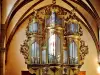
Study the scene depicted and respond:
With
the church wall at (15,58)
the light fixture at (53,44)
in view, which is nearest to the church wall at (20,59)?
the church wall at (15,58)

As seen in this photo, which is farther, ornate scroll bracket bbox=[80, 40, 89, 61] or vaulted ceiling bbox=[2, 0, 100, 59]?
vaulted ceiling bbox=[2, 0, 100, 59]

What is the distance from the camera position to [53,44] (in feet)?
66.5

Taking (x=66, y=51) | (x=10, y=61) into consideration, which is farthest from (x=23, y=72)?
(x=66, y=51)

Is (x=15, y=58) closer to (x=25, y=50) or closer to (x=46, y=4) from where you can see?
(x=25, y=50)

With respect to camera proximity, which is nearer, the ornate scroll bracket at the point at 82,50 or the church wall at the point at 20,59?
the ornate scroll bracket at the point at 82,50

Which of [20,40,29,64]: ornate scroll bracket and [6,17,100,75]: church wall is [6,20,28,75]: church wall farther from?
[20,40,29,64]: ornate scroll bracket

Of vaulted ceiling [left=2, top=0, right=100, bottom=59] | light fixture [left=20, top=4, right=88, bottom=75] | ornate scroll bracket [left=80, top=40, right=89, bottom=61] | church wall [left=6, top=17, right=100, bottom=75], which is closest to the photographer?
light fixture [left=20, top=4, right=88, bottom=75]

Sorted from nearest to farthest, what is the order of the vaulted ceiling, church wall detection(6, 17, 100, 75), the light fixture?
the light fixture → the vaulted ceiling → church wall detection(6, 17, 100, 75)

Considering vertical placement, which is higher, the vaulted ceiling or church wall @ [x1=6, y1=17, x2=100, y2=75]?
the vaulted ceiling

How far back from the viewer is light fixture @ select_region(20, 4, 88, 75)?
20188mm

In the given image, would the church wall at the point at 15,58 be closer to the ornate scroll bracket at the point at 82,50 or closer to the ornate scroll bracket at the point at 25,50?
the ornate scroll bracket at the point at 25,50

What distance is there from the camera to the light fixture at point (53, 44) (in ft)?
66.2

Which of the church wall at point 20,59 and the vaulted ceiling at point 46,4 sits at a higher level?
the vaulted ceiling at point 46,4

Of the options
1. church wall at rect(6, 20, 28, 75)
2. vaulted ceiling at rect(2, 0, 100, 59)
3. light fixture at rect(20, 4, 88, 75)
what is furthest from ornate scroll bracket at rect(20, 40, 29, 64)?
vaulted ceiling at rect(2, 0, 100, 59)
